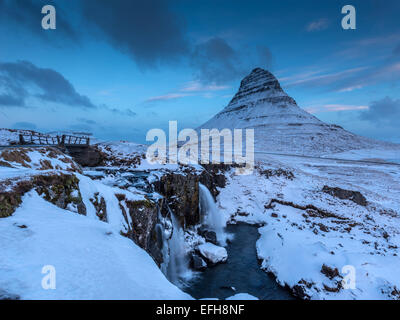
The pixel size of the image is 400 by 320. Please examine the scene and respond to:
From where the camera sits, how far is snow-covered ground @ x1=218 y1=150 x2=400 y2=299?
482 inches

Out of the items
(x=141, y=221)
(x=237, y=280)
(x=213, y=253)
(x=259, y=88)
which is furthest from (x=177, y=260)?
(x=259, y=88)

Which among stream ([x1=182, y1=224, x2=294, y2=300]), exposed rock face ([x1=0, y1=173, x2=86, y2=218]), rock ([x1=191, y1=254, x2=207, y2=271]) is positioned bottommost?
stream ([x1=182, y1=224, x2=294, y2=300])

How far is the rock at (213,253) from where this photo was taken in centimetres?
1669

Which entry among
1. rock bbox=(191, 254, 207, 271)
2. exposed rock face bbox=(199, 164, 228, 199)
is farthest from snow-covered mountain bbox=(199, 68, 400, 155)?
rock bbox=(191, 254, 207, 271)

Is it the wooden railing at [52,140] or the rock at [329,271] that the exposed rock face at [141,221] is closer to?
the rock at [329,271]

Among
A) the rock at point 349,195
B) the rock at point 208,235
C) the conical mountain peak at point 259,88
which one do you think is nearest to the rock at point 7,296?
the rock at point 208,235

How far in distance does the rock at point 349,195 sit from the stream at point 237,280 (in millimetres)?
18334

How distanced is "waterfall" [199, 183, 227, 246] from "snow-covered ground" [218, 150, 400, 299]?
102 inches

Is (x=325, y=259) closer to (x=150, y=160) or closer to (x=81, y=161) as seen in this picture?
(x=150, y=160)

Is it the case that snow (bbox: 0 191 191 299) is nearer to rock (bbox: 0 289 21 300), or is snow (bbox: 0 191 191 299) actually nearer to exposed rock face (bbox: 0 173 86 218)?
rock (bbox: 0 289 21 300)

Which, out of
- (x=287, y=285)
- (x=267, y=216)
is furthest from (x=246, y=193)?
(x=287, y=285)

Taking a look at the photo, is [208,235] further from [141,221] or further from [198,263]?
Result: [141,221]

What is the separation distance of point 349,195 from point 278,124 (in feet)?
346

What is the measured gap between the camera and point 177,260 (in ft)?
51.1
